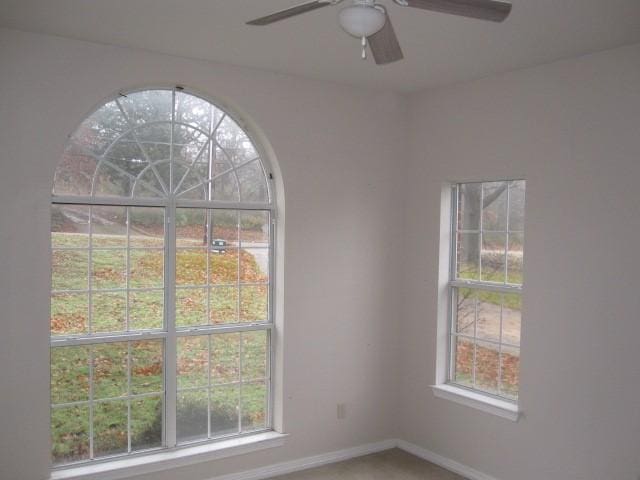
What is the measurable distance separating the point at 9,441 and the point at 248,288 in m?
1.70

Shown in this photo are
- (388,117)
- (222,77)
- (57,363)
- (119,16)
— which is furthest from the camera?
(388,117)

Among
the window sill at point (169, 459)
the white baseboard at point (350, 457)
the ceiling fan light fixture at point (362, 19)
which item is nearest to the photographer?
the ceiling fan light fixture at point (362, 19)

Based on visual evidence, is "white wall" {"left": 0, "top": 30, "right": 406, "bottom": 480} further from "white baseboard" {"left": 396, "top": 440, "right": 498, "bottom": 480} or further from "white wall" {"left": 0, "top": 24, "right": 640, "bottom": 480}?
"white baseboard" {"left": 396, "top": 440, "right": 498, "bottom": 480}

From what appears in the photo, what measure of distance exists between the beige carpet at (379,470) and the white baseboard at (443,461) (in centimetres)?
4

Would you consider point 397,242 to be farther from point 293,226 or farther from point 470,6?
point 470,6

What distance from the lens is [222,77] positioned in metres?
3.94

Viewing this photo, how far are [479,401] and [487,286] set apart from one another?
0.79 metres

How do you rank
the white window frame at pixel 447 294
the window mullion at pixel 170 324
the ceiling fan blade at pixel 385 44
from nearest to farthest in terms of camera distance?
the ceiling fan blade at pixel 385 44 < the window mullion at pixel 170 324 < the white window frame at pixel 447 294

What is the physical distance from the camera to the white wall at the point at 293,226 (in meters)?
3.34

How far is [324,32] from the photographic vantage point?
3.22 meters

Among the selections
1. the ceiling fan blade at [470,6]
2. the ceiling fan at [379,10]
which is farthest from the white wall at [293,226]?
the ceiling fan blade at [470,6]

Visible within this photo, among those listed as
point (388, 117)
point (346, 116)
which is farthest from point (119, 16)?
point (388, 117)

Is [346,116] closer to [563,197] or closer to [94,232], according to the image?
[563,197]

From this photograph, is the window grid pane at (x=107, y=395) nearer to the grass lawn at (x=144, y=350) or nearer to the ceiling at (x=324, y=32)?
the grass lawn at (x=144, y=350)
